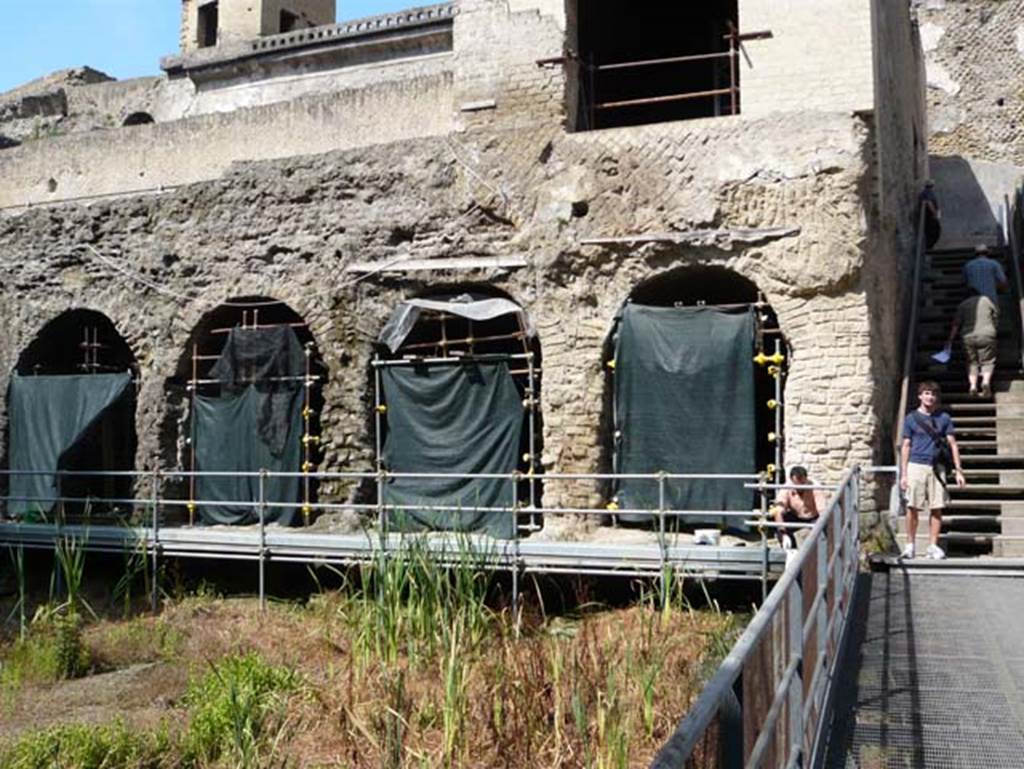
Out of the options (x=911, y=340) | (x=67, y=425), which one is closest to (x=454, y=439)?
(x=911, y=340)

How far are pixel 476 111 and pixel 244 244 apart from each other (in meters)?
3.42

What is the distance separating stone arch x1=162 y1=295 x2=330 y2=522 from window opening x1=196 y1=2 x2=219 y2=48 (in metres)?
16.9

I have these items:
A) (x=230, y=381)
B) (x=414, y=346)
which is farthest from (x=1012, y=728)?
(x=230, y=381)

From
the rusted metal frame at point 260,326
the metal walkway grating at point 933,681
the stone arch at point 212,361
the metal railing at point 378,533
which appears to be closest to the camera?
the metal walkway grating at point 933,681

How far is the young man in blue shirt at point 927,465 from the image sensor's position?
8.86 metres

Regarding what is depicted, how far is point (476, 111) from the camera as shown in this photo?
12.4 m

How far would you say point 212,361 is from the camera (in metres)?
13.9

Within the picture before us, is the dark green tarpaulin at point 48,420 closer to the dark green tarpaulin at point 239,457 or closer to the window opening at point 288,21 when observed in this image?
the dark green tarpaulin at point 239,457

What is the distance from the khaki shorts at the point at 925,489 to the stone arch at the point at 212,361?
22.9 ft

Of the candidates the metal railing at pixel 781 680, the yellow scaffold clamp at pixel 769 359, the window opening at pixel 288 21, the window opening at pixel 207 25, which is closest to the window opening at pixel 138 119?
the window opening at pixel 207 25

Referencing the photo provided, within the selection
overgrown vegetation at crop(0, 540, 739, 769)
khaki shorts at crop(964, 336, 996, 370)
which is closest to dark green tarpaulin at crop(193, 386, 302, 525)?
overgrown vegetation at crop(0, 540, 739, 769)

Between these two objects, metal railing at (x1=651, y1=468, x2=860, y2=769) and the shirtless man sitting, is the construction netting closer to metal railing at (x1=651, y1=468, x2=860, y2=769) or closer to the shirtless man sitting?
the shirtless man sitting

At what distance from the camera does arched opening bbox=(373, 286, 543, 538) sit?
11.7m

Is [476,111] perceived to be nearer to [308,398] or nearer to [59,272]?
[308,398]
